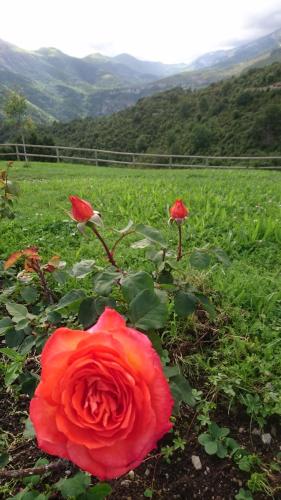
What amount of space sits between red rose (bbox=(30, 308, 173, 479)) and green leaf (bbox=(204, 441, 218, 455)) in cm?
95

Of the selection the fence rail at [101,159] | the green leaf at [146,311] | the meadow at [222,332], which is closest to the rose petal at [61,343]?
the green leaf at [146,311]

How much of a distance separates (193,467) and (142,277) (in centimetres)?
88

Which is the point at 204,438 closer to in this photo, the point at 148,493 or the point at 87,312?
the point at 148,493

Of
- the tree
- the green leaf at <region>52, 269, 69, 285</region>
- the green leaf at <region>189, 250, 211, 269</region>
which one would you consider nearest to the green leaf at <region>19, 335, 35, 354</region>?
the green leaf at <region>52, 269, 69, 285</region>

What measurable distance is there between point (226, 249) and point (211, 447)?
1.97m

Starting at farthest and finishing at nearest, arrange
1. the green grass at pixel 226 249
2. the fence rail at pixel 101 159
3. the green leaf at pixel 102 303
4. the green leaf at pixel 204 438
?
1. the fence rail at pixel 101 159
2. the green grass at pixel 226 249
3. the green leaf at pixel 204 438
4. the green leaf at pixel 102 303

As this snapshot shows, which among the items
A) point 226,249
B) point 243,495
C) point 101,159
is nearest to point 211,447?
point 243,495

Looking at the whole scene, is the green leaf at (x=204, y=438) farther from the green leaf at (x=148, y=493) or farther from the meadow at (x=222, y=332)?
the green leaf at (x=148, y=493)

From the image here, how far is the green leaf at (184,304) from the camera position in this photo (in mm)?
1347

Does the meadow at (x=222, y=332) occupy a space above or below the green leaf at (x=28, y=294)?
below

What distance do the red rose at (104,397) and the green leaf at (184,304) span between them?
26.2 inches

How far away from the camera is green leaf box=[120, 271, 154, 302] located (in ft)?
3.66

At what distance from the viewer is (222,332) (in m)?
2.14

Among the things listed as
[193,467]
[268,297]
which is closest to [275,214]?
[268,297]
